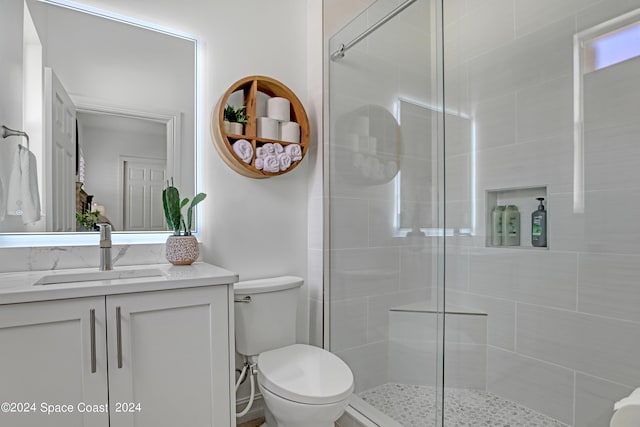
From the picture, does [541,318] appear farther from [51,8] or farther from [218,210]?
[51,8]

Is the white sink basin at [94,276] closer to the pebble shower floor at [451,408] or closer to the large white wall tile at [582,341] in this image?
the pebble shower floor at [451,408]

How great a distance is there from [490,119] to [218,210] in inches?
63.1

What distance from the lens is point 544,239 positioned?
179 cm

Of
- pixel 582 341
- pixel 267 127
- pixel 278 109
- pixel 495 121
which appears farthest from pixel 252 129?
pixel 582 341

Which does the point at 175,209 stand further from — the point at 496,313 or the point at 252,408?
the point at 496,313

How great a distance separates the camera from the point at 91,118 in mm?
1596

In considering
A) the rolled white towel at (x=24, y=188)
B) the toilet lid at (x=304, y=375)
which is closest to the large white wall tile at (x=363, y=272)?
the toilet lid at (x=304, y=375)

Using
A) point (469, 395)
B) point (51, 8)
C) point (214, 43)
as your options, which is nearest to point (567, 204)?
point (469, 395)

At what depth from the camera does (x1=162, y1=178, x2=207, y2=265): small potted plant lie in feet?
5.18

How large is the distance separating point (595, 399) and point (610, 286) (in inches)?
19.7

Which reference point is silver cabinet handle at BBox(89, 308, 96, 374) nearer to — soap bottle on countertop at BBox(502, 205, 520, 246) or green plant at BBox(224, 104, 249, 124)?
green plant at BBox(224, 104, 249, 124)

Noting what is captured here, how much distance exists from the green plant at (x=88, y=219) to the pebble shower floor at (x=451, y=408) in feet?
5.01

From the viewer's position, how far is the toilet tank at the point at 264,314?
1.65m

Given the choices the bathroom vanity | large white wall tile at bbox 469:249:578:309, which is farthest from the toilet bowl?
large white wall tile at bbox 469:249:578:309
